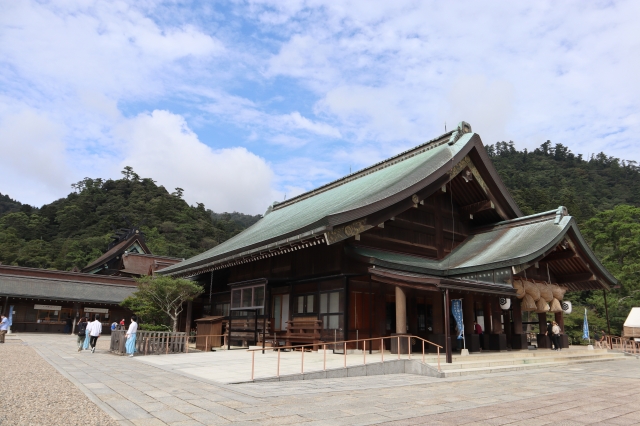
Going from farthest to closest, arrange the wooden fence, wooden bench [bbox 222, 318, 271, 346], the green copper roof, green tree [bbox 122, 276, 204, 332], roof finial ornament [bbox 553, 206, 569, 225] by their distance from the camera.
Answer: green tree [bbox 122, 276, 204, 332]
wooden bench [bbox 222, 318, 271, 346]
roof finial ornament [bbox 553, 206, 569, 225]
the wooden fence
the green copper roof

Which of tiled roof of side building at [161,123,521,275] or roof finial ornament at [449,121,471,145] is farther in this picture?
roof finial ornament at [449,121,471,145]

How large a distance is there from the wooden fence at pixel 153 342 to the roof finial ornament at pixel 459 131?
13.1 m

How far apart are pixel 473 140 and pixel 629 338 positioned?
15.6 metres

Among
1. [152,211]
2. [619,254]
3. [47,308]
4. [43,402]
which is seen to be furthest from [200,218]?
[43,402]

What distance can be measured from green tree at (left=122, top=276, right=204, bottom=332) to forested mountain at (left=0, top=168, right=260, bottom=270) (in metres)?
44.2

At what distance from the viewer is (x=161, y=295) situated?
20.5m

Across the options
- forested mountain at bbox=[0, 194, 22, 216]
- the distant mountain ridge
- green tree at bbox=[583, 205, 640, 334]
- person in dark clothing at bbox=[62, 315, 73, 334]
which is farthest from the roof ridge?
forested mountain at bbox=[0, 194, 22, 216]

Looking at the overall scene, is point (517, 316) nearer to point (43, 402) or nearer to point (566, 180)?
point (43, 402)

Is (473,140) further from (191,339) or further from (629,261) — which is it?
(629,261)

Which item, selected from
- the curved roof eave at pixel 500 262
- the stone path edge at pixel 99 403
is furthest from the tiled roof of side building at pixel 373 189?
the stone path edge at pixel 99 403

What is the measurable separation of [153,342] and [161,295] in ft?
13.0

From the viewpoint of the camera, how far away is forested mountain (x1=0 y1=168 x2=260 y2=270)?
6259 cm

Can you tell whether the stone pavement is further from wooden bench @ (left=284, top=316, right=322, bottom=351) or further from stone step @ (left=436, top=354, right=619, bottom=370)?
wooden bench @ (left=284, top=316, right=322, bottom=351)

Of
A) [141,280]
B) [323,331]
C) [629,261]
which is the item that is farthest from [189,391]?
[629,261]
